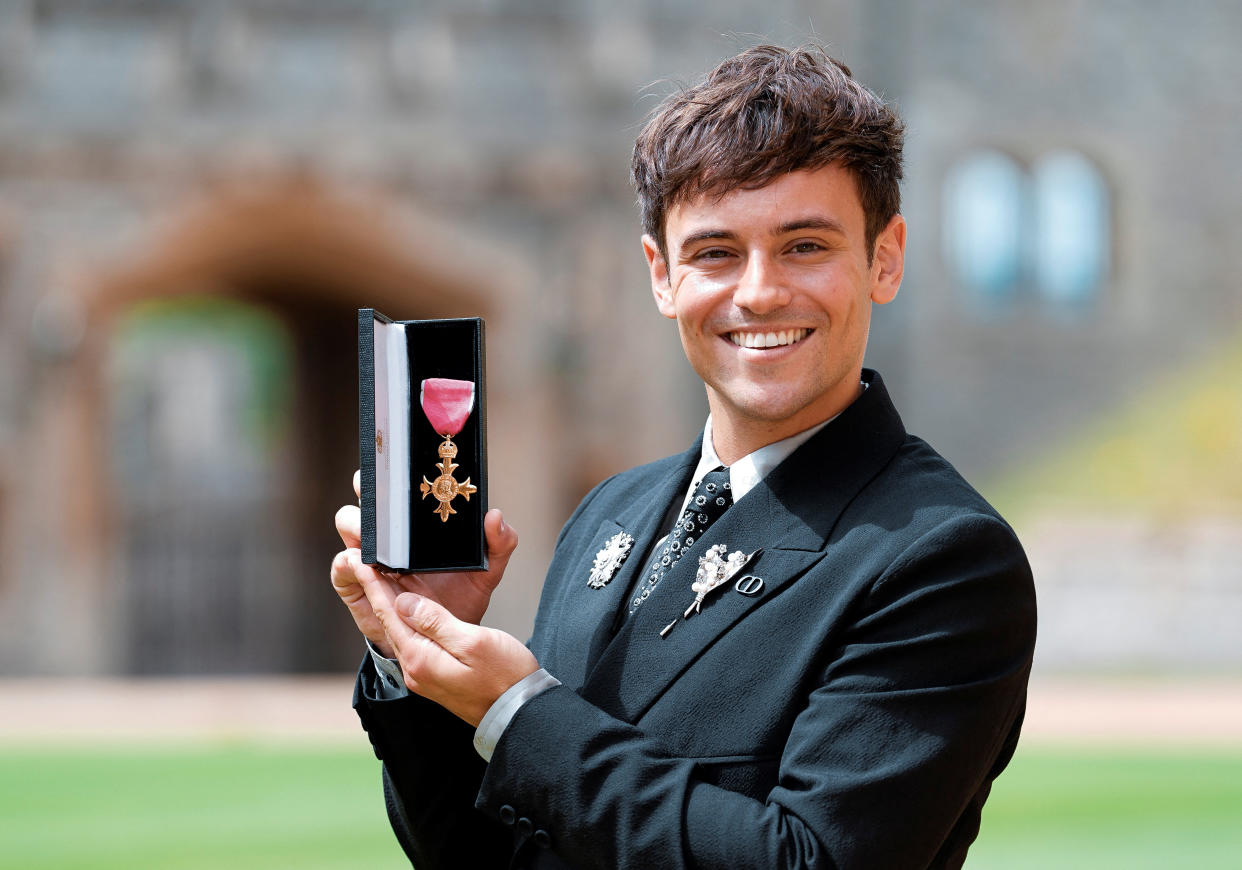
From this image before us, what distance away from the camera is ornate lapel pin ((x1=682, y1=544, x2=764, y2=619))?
186 cm

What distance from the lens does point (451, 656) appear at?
5.80ft

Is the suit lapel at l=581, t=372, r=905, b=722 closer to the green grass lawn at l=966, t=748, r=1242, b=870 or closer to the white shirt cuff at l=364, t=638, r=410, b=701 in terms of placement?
the white shirt cuff at l=364, t=638, r=410, b=701

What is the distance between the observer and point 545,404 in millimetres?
13875

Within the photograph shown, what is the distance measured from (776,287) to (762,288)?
18mm

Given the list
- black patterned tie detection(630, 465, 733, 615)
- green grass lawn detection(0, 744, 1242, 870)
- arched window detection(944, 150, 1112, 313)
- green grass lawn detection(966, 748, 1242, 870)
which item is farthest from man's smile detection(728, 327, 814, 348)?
arched window detection(944, 150, 1112, 313)

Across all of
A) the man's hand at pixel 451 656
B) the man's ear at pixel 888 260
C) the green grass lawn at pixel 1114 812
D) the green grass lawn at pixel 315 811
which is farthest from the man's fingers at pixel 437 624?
the green grass lawn at pixel 1114 812

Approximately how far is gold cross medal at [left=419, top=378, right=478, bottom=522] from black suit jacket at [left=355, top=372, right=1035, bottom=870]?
26 centimetres

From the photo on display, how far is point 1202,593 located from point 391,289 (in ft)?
26.6

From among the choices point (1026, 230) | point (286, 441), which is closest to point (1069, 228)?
point (1026, 230)

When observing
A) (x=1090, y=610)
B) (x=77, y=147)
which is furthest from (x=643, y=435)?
(x=77, y=147)

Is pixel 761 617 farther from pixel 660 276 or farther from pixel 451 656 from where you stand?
pixel 660 276

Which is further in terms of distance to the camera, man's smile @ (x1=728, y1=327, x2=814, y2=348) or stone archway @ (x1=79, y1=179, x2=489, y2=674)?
stone archway @ (x1=79, y1=179, x2=489, y2=674)

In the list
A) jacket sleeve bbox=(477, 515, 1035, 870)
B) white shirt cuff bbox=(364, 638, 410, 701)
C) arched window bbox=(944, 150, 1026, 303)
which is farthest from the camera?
arched window bbox=(944, 150, 1026, 303)

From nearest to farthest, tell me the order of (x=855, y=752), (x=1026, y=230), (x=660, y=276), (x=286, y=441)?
1. (x=855, y=752)
2. (x=660, y=276)
3. (x=1026, y=230)
4. (x=286, y=441)
